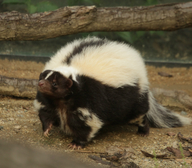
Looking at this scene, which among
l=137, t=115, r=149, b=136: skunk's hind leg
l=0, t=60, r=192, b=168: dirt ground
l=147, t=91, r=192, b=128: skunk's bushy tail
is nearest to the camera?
l=0, t=60, r=192, b=168: dirt ground

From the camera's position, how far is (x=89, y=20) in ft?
18.3

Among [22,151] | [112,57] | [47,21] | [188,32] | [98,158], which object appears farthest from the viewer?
[188,32]

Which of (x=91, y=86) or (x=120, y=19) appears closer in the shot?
(x=91, y=86)

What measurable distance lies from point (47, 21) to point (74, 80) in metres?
1.77

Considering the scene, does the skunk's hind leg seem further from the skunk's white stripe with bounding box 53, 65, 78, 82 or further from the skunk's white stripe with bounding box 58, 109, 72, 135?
the skunk's white stripe with bounding box 53, 65, 78, 82

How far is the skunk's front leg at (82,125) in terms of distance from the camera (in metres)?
4.29

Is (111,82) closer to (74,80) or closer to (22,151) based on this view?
(74,80)

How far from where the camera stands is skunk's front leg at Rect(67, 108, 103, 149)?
14.1 ft

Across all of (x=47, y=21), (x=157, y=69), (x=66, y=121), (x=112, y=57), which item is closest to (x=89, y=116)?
(x=66, y=121)

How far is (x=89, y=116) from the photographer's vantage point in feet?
14.1

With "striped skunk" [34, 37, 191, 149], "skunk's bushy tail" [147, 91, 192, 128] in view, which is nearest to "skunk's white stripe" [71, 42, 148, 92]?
"striped skunk" [34, 37, 191, 149]

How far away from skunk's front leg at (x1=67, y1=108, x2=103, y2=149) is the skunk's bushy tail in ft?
5.29

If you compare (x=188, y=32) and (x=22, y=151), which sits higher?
(x=188, y=32)

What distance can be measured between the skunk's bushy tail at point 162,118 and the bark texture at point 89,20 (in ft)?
4.86
